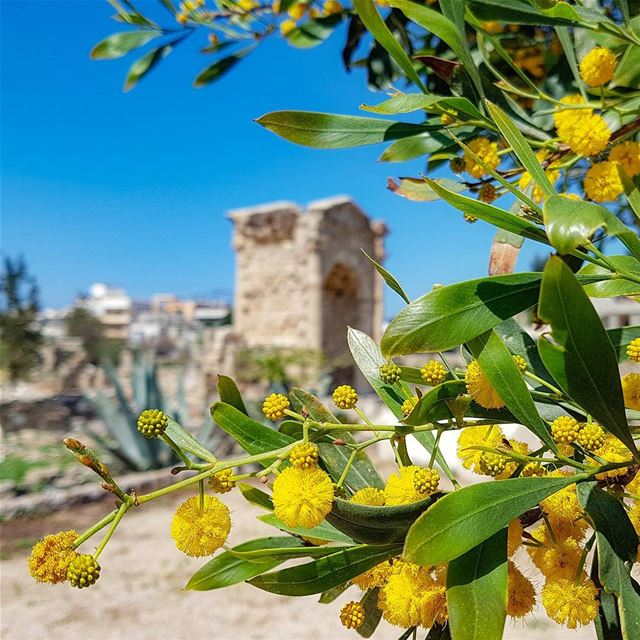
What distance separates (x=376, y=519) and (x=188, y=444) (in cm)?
13

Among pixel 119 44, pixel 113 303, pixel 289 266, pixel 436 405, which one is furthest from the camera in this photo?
pixel 113 303

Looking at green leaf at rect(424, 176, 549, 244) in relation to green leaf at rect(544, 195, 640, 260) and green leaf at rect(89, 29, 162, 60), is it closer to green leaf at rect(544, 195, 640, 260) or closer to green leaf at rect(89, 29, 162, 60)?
green leaf at rect(544, 195, 640, 260)

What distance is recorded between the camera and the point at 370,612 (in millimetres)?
428

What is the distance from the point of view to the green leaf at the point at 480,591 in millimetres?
294

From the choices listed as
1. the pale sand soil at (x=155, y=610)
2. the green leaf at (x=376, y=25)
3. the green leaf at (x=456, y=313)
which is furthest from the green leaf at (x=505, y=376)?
the pale sand soil at (x=155, y=610)

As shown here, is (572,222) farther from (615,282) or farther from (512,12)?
(512,12)

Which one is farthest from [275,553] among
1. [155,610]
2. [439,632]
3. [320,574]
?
A: [155,610]

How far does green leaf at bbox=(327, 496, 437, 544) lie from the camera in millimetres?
318

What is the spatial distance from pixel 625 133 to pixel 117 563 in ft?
10.4

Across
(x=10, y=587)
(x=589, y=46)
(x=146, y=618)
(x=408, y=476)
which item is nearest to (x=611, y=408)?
(x=408, y=476)

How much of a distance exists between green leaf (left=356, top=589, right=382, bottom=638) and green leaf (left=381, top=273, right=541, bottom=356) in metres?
0.20

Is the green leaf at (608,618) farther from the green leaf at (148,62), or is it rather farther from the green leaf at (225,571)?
the green leaf at (148,62)

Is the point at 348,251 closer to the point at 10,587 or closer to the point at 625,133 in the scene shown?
the point at 10,587

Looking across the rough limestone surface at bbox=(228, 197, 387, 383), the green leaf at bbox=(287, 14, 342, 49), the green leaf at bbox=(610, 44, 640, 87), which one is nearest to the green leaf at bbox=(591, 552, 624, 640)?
the green leaf at bbox=(610, 44, 640, 87)
